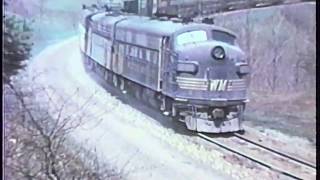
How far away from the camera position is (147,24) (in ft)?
7.59

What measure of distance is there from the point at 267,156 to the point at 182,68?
39 centimetres

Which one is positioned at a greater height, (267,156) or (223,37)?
(223,37)

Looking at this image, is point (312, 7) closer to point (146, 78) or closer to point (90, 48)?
point (146, 78)

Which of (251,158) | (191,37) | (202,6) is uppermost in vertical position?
(202,6)

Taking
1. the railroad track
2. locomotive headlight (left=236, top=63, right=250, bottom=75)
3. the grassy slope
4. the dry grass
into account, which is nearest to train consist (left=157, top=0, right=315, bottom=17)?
the grassy slope

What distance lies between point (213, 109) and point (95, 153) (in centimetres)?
41

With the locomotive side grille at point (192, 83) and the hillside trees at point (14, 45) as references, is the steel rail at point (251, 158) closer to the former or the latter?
the locomotive side grille at point (192, 83)

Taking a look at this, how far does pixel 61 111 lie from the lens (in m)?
2.28

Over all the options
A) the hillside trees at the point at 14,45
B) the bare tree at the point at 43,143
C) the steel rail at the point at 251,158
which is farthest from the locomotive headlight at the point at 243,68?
the hillside trees at the point at 14,45

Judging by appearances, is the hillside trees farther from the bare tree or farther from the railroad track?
the railroad track

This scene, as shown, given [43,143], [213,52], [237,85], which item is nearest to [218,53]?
[213,52]

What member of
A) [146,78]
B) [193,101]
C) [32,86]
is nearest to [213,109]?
[193,101]

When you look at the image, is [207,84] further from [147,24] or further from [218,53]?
[147,24]

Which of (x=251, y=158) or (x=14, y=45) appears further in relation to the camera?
(x=14, y=45)
